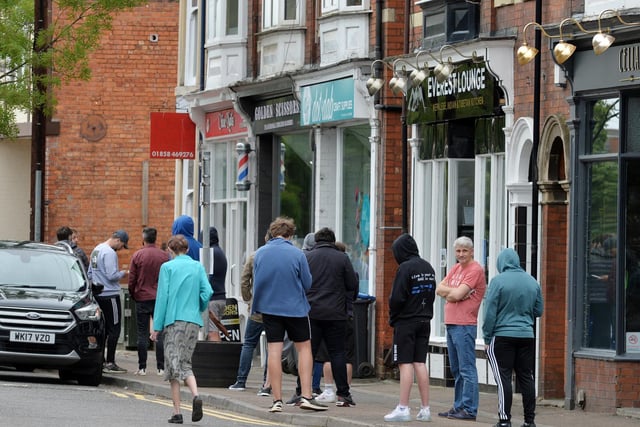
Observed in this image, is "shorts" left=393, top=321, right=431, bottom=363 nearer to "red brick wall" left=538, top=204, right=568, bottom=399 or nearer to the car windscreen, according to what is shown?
"red brick wall" left=538, top=204, right=568, bottom=399

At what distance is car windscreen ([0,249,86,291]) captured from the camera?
20.4 m

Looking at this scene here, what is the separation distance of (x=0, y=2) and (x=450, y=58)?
41.7 ft

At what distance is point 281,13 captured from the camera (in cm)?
2517

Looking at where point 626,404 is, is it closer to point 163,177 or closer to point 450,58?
point 450,58

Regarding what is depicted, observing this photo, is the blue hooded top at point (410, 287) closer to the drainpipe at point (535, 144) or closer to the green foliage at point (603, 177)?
the green foliage at point (603, 177)

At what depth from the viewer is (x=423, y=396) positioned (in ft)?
51.3

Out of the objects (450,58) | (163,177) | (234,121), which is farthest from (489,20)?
(163,177)

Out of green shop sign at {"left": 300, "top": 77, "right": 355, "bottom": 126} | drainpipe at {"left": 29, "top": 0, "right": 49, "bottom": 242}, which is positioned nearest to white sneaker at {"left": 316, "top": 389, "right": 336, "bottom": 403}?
green shop sign at {"left": 300, "top": 77, "right": 355, "bottom": 126}

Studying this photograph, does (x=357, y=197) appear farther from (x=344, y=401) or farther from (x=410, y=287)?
(x=410, y=287)

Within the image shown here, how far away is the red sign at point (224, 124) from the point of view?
91.1 ft

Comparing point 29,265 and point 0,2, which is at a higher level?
point 0,2

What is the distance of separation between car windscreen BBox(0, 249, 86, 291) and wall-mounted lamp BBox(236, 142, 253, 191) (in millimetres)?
5466

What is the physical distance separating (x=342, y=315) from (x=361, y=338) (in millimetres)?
4860

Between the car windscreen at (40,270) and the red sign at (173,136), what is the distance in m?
7.60
